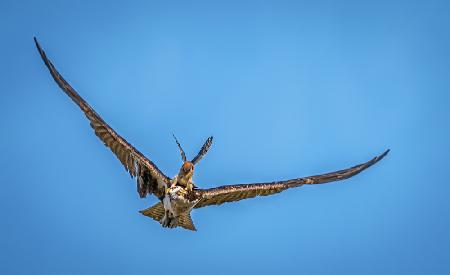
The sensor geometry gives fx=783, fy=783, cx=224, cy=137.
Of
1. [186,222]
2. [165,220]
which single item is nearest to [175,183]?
[165,220]

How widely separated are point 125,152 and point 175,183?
2055mm

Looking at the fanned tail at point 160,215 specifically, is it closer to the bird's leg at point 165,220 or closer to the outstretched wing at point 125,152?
the bird's leg at point 165,220

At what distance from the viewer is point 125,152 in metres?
26.6

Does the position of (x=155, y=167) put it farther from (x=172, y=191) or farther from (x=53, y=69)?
(x=53, y=69)

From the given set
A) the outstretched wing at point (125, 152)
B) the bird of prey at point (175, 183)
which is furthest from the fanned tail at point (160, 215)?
the outstretched wing at point (125, 152)

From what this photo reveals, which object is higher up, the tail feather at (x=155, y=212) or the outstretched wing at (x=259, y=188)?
the outstretched wing at (x=259, y=188)

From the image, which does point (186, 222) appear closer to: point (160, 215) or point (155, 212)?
point (160, 215)

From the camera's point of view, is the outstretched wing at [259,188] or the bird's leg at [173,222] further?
the bird's leg at [173,222]

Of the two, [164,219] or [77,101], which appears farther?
[164,219]

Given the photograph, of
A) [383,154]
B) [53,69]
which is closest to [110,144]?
[53,69]

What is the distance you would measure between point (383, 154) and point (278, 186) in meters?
3.97

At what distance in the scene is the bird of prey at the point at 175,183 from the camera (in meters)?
26.1

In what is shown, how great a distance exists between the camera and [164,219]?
1106 inches

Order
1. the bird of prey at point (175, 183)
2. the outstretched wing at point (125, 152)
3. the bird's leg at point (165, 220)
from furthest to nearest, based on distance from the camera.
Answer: the bird's leg at point (165, 220), the bird of prey at point (175, 183), the outstretched wing at point (125, 152)
